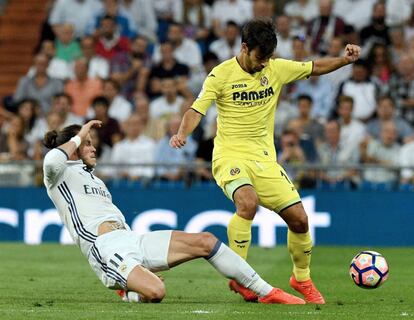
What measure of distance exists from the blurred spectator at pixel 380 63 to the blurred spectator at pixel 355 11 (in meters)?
1.03

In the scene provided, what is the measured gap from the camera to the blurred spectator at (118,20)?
76.1ft

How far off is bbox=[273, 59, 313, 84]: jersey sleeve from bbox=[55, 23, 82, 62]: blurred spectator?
11794mm

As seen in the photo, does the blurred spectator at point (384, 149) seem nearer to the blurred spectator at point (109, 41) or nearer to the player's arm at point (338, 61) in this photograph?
the blurred spectator at point (109, 41)

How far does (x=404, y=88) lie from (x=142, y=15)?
559 centimetres

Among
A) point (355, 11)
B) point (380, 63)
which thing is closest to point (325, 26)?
point (355, 11)

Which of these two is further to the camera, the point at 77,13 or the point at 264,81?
the point at 77,13

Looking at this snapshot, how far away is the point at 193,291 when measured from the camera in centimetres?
1224

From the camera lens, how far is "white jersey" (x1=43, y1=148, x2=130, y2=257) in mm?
10812

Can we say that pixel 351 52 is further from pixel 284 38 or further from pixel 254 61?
pixel 284 38

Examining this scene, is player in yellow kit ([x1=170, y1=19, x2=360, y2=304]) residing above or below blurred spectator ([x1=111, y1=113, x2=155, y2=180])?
above

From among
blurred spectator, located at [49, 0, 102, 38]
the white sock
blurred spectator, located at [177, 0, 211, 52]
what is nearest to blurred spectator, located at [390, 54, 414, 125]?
blurred spectator, located at [177, 0, 211, 52]

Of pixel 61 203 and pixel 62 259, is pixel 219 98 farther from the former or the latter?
pixel 62 259

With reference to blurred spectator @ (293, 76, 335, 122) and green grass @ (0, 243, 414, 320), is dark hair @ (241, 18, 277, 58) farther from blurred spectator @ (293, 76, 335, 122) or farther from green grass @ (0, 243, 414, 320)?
blurred spectator @ (293, 76, 335, 122)

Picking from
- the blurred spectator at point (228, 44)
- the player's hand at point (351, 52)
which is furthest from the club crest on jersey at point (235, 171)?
the blurred spectator at point (228, 44)
